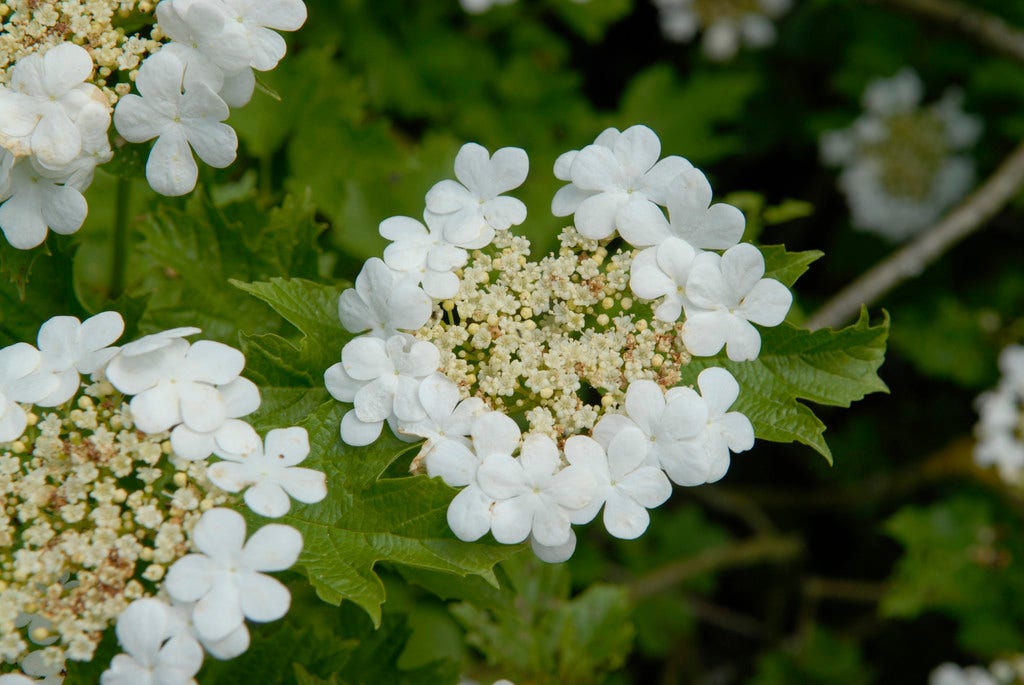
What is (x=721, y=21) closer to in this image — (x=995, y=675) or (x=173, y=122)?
(x=995, y=675)

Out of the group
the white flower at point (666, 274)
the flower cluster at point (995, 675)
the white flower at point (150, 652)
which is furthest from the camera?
the flower cluster at point (995, 675)

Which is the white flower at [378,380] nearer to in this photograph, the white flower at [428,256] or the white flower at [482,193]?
the white flower at [428,256]

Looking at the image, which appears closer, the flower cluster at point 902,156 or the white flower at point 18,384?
the white flower at point 18,384

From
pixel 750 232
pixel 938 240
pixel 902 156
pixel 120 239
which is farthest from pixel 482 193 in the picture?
pixel 902 156

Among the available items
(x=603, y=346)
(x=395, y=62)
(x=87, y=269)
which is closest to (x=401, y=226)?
(x=603, y=346)

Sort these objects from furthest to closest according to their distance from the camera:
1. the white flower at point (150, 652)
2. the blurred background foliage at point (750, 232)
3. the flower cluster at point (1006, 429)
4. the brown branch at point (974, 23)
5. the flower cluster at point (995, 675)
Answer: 1. the brown branch at point (974, 23)
2. the flower cluster at point (1006, 429)
3. the flower cluster at point (995, 675)
4. the blurred background foliage at point (750, 232)
5. the white flower at point (150, 652)

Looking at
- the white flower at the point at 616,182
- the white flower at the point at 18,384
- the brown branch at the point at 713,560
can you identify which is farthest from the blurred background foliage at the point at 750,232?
the white flower at the point at 616,182
